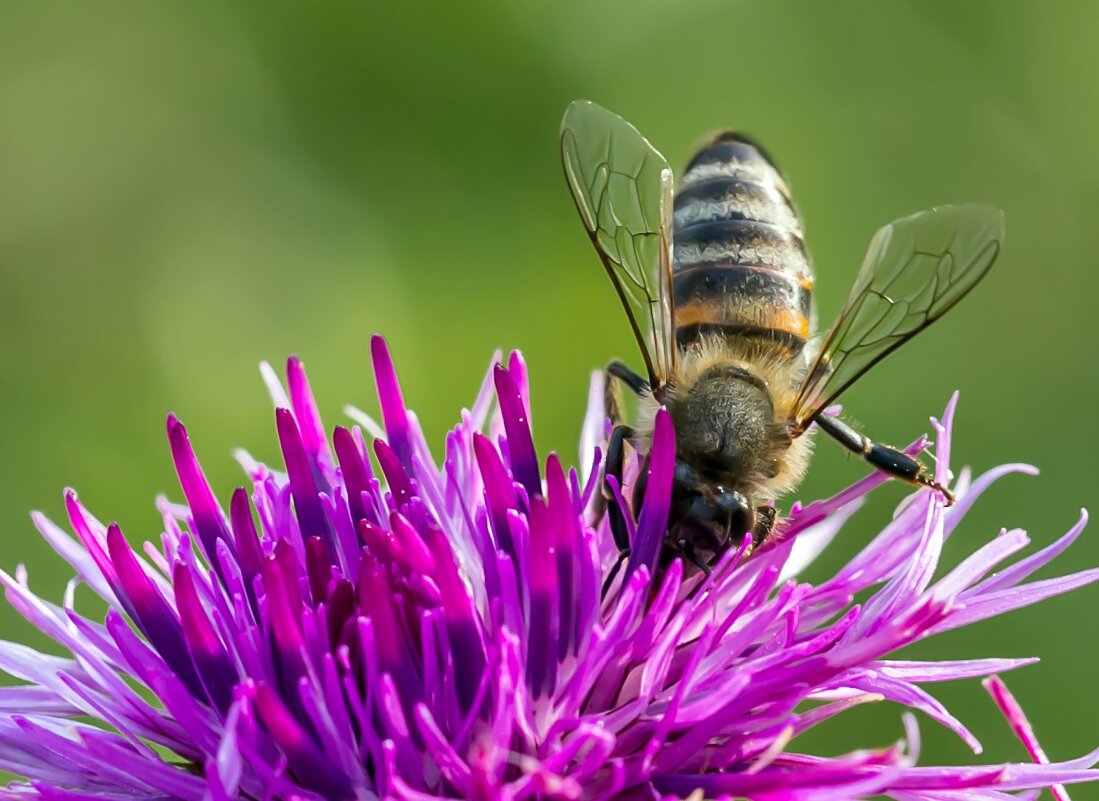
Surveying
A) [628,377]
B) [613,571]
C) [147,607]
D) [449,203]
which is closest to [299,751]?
[147,607]

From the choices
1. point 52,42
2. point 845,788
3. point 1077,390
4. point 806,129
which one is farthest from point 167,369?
point 845,788

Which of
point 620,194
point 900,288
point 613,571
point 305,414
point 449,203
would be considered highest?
point 449,203

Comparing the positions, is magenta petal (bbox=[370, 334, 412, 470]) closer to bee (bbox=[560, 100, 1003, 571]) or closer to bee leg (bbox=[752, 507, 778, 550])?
bee (bbox=[560, 100, 1003, 571])

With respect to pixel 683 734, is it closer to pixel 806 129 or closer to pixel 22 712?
pixel 22 712

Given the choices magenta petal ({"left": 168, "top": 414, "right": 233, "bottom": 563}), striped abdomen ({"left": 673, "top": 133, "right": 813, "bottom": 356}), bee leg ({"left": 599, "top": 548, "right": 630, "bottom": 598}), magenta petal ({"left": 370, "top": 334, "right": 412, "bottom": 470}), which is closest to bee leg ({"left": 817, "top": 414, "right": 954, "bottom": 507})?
striped abdomen ({"left": 673, "top": 133, "right": 813, "bottom": 356})

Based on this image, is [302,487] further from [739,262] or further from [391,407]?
[739,262]

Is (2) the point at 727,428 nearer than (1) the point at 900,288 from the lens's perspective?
Yes
